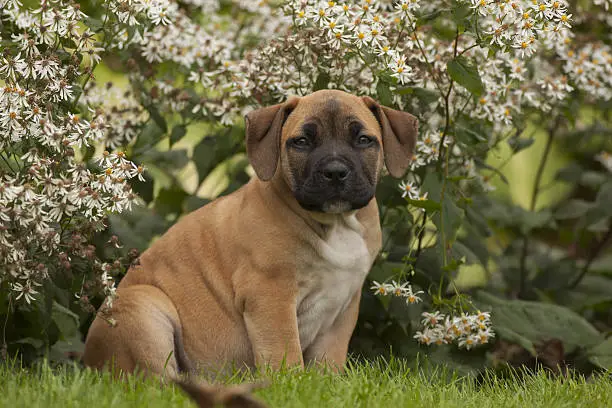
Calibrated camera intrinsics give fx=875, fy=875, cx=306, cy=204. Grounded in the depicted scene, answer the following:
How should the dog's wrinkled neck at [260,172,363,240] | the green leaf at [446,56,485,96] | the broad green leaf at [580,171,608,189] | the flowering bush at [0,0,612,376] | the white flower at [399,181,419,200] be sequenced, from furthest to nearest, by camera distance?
the broad green leaf at [580,171,608,189] < the white flower at [399,181,419,200] < the green leaf at [446,56,485,96] < the dog's wrinkled neck at [260,172,363,240] < the flowering bush at [0,0,612,376]

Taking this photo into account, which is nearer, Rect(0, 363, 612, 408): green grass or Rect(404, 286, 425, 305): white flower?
Rect(0, 363, 612, 408): green grass

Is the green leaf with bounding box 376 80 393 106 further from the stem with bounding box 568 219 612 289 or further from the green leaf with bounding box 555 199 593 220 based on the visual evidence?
the stem with bounding box 568 219 612 289

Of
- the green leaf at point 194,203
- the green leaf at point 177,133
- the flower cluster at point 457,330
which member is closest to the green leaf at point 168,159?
the green leaf at point 194,203

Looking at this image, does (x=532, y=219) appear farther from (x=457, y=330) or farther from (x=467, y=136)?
(x=457, y=330)

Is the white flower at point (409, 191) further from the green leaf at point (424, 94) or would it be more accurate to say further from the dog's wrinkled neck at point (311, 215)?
the dog's wrinkled neck at point (311, 215)

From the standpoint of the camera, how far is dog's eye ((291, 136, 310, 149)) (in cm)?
474

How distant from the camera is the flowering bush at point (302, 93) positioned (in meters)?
4.46

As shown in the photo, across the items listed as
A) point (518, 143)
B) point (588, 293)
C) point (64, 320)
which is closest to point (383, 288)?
point (518, 143)

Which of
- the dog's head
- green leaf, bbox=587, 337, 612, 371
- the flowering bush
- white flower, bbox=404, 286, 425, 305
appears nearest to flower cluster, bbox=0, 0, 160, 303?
the flowering bush

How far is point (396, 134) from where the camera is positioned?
495 cm

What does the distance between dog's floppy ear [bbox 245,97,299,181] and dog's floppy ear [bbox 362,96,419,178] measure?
48 cm

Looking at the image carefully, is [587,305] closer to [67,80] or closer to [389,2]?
[389,2]

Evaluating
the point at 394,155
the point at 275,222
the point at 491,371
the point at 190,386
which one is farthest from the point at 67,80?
the point at 491,371

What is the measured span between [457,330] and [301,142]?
58.6 inches
